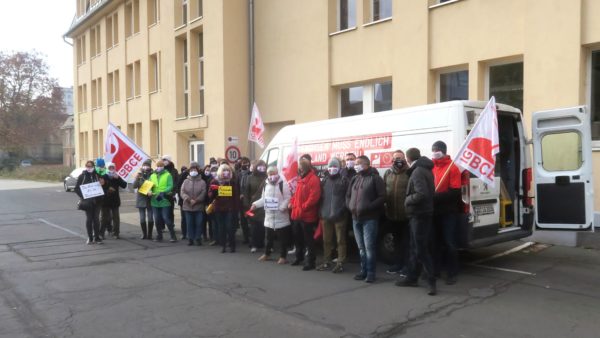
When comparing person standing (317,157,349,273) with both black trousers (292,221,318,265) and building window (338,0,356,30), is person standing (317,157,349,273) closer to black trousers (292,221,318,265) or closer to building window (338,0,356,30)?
black trousers (292,221,318,265)

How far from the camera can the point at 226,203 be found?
30.5 feet

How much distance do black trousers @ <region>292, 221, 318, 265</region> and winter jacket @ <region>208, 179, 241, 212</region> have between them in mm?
1816

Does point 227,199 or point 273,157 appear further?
point 273,157

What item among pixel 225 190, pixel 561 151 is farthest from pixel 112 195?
pixel 561 151

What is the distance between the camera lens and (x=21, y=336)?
4.88m

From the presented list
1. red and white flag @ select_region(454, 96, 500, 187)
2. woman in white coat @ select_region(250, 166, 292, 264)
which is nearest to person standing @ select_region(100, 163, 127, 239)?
woman in white coat @ select_region(250, 166, 292, 264)

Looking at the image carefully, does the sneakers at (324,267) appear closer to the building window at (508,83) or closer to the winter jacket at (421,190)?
the winter jacket at (421,190)

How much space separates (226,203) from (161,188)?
198cm

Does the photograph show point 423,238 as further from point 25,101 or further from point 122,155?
point 25,101

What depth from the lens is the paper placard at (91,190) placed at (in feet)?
33.4

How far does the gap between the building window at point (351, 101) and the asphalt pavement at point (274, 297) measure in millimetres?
6388

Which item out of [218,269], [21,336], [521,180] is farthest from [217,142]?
[21,336]

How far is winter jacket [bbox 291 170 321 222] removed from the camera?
7.55 metres

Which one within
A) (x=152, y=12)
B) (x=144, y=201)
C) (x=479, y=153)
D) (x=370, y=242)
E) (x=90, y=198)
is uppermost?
(x=152, y=12)
